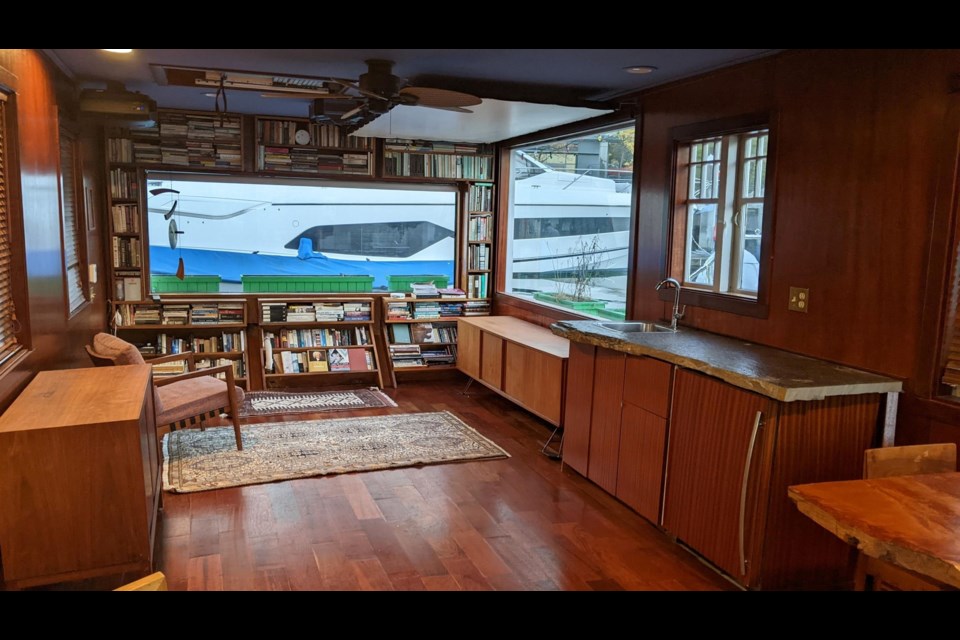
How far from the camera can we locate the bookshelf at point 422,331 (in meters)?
6.68

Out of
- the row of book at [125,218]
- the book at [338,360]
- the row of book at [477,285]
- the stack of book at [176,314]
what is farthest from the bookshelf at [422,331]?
the row of book at [125,218]

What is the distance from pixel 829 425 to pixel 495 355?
328 cm

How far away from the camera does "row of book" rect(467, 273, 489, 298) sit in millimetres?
7074

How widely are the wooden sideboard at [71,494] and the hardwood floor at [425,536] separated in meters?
0.43

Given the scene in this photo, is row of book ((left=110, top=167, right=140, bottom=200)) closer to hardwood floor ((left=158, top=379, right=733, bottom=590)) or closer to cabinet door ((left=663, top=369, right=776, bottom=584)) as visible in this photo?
hardwood floor ((left=158, top=379, right=733, bottom=590))

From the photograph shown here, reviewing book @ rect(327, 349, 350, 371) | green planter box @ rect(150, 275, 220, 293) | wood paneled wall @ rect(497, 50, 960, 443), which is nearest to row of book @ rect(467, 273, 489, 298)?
book @ rect(327, 349, 350, 371)

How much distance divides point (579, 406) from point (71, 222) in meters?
3.54

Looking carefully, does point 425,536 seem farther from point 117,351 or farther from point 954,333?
point 954,333

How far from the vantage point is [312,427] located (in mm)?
5113

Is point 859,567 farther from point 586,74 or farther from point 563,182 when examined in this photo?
point 563,182

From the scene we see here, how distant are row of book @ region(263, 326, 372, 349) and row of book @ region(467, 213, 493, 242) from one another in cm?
142

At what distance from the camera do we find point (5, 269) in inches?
116

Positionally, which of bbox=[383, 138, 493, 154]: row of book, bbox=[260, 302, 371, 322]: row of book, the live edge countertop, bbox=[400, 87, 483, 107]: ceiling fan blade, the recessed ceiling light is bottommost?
bbox=[260, 302, 371, 322]: row of book
